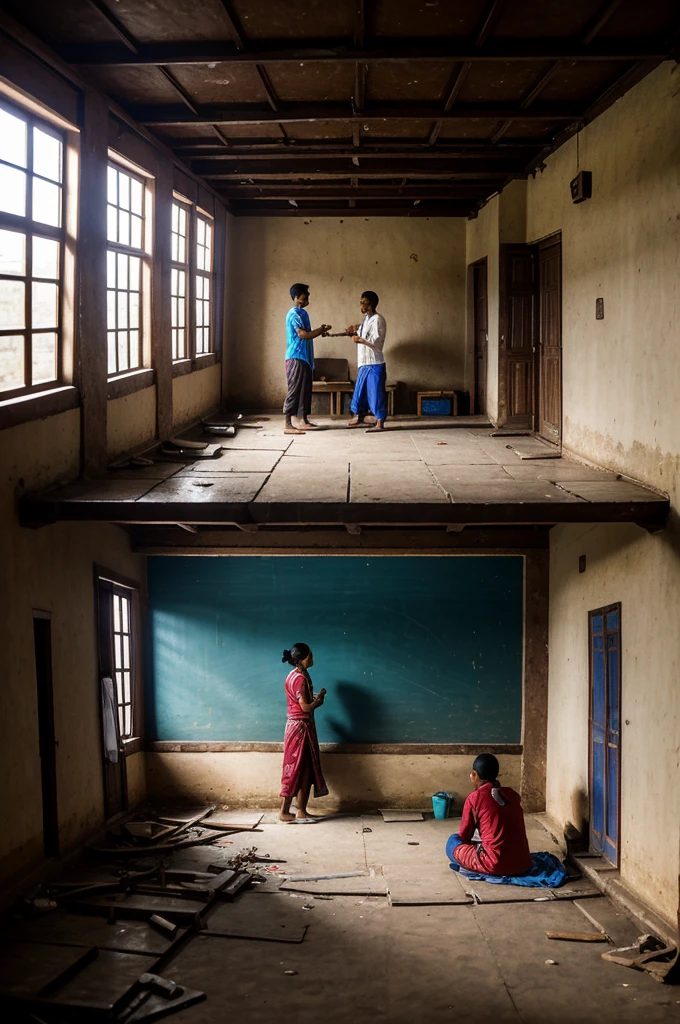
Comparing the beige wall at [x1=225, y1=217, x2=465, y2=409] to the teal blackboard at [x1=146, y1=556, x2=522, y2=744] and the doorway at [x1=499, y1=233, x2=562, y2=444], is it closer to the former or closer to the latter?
the doorway at [x1=499, y1=233, x2=562, y2=444]

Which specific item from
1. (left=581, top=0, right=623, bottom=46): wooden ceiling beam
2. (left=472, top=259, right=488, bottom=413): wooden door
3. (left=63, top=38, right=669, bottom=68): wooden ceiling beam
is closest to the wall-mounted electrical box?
(left=63, top=38, right=669, bottom=68): wooden ceiling beam

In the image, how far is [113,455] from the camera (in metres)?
8.45

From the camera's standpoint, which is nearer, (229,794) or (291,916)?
(291,916)

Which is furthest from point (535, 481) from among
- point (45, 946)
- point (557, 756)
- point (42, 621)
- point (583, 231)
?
point (45, 946)

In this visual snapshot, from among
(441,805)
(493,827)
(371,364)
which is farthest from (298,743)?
(371,364)

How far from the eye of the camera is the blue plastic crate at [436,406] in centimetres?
1460

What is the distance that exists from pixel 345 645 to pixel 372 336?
3.83 m

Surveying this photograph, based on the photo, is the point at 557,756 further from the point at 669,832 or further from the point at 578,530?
the point at 669,832

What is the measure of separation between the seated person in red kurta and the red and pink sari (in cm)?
204

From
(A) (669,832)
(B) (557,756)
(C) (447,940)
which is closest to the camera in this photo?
(A) (669,832)

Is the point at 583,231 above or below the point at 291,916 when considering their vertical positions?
above

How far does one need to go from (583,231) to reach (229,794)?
21.9 ft

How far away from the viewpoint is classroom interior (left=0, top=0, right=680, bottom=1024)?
6.25 metres

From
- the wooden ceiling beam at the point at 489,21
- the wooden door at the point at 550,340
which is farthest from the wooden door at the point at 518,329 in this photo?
the wooden ceiling beam at the point at 489,21
